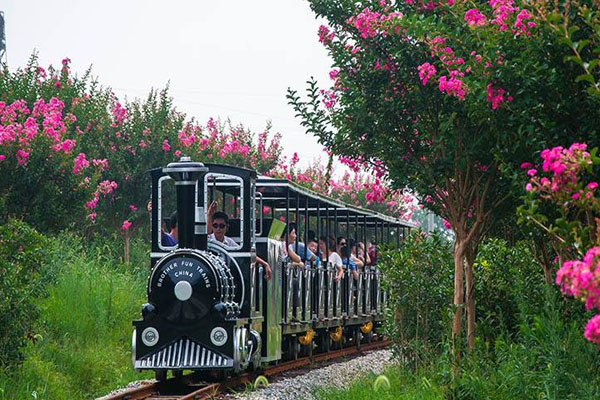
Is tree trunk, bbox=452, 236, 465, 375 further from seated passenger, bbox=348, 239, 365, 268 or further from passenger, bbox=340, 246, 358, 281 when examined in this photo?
seated passenger, bbox=348, 239, 365, 268

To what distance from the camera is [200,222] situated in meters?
12.5

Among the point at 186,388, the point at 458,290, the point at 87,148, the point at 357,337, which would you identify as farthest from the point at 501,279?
the point at 87,148

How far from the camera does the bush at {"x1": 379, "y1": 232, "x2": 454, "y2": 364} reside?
14.1 metres

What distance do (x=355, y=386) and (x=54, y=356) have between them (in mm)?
4893

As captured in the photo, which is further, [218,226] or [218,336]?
[218,226]

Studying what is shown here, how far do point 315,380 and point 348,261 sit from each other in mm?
6156

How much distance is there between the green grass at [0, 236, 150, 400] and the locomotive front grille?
4.31ft

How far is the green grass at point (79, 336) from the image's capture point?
13.4m

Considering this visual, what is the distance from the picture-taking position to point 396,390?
1217 centimetres

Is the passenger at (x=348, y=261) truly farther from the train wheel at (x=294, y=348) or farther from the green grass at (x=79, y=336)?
the green grass at (x=79, y=336)

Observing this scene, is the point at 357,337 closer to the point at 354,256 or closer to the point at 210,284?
the point at 354,256

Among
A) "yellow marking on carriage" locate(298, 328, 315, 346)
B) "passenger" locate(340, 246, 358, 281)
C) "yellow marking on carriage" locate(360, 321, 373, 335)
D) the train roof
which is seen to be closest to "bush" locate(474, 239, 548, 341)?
the train roof

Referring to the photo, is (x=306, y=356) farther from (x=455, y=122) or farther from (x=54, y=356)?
(x=455, y=122)

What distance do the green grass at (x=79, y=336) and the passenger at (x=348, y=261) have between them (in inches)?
150
